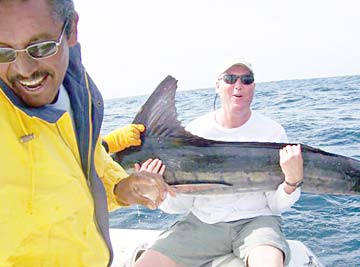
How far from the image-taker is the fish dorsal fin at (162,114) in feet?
10.4

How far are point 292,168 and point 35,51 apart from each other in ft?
6.37

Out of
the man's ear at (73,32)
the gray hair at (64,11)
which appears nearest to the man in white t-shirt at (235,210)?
the man's ear at (73,32)

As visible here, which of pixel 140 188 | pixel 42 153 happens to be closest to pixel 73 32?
pixel 42 153

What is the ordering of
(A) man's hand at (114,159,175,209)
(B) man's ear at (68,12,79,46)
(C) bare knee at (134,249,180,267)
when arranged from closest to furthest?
(B) man's ear at (68,12,79,46) < (A) man's hand at (114,159,175,209) < (C) bare knee at (134,249,180,267)

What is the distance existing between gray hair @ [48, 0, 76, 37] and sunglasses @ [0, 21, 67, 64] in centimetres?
8

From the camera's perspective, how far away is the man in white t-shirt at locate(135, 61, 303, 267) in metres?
2.88

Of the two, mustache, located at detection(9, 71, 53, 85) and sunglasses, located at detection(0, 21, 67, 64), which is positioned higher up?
sunglasses, located at detection(0, 21, 67, 64)

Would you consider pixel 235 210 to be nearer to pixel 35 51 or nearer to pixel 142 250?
pixel 142 250

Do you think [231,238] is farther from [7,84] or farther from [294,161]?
[7,84]

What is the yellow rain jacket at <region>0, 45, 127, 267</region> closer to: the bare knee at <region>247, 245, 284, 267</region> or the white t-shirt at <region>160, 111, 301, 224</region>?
the bare knee at <region>247, 245, 284, 267</region>

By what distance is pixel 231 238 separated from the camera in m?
3.02

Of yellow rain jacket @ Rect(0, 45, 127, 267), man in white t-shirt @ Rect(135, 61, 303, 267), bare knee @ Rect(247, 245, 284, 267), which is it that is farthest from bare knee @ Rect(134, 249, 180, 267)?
yellow rain jacket @ Rect(0, 45, 127, 267)

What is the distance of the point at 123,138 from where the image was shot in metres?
3.12

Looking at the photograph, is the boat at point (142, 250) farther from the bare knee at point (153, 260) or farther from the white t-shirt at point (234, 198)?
the white t-shirt at point (234, 198)
